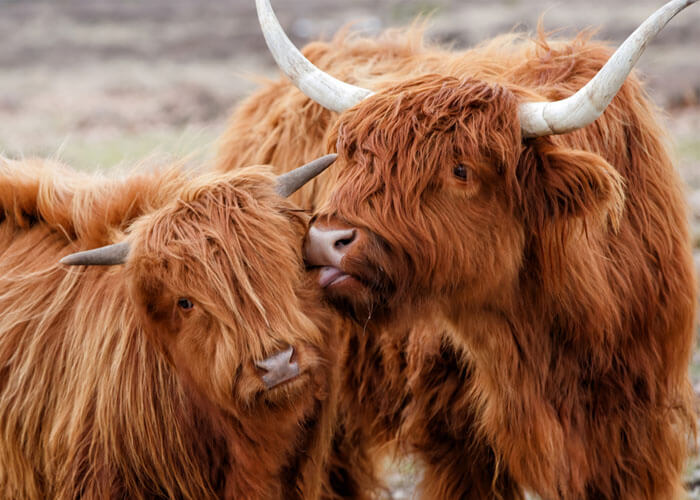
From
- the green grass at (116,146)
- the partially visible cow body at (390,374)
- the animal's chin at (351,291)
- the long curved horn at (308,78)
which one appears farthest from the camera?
the green grass at (116,146)

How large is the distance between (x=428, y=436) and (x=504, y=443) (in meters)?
0.43

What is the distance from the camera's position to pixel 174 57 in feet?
88.4

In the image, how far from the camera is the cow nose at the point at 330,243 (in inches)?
130

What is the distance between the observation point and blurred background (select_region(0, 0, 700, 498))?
1633 cm

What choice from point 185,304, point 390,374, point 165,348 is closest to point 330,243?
point 185,304

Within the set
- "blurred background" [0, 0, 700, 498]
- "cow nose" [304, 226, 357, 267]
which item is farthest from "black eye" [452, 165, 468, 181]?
"blurred background" [0, 0, 700, 498]

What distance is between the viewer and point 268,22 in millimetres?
3953

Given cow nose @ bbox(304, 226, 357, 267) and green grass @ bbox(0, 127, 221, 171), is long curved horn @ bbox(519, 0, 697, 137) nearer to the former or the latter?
cow nose @ bbox(304, 226, 357, 267)

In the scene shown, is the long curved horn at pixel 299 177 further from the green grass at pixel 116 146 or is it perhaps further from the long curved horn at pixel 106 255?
the green grass at pixel 116 146

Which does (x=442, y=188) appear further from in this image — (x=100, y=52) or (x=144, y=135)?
(x=100, y=52)

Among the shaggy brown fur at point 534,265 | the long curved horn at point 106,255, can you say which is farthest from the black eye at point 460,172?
the long curved horn at point 106,255

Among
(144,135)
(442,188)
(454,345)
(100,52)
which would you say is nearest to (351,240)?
(442,188)

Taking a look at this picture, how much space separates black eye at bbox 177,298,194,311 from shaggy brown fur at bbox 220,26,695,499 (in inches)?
20.8

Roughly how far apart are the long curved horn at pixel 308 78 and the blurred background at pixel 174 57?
5363mm
